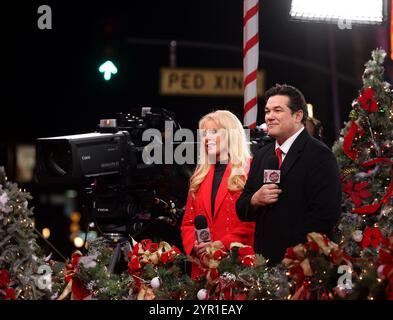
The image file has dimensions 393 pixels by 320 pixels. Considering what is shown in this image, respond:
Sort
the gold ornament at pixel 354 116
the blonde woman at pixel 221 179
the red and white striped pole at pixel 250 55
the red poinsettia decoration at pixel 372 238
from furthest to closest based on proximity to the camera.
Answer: the red and white striped pole at pixel 250 55 < the gold ornament at pixel 354 116 < the blonde woman at pixel 221 179 < the red poinsettia decoration at pixel 372 238

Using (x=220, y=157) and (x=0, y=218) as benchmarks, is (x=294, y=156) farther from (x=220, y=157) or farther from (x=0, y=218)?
(x=0, y=218)

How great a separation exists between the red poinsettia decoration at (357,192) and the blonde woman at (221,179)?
863 millimetres

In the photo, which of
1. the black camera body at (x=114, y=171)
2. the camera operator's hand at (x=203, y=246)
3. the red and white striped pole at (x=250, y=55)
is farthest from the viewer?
the red and white striped pole at (x=250, y=55)

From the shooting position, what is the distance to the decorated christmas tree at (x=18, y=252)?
14.6 feet

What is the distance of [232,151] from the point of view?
5301mm

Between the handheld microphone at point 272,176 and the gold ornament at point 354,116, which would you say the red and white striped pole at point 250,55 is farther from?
the handheld microphone at point 272,176

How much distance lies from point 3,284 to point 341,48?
27919 millimetres

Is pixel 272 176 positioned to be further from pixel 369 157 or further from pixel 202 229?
pixel 369 157

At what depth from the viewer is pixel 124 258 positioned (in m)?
5.51

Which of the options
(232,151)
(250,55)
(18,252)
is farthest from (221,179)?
(250,55)

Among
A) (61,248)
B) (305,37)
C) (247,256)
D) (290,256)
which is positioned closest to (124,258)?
(247,256)

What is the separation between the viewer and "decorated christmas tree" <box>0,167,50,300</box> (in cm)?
445

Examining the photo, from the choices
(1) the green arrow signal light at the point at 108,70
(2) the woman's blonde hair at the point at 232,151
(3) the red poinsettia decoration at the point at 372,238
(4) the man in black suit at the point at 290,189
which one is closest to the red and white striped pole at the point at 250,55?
(2) the woman's blonde hair at the point at 232,151

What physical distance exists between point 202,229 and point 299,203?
1.83ft
